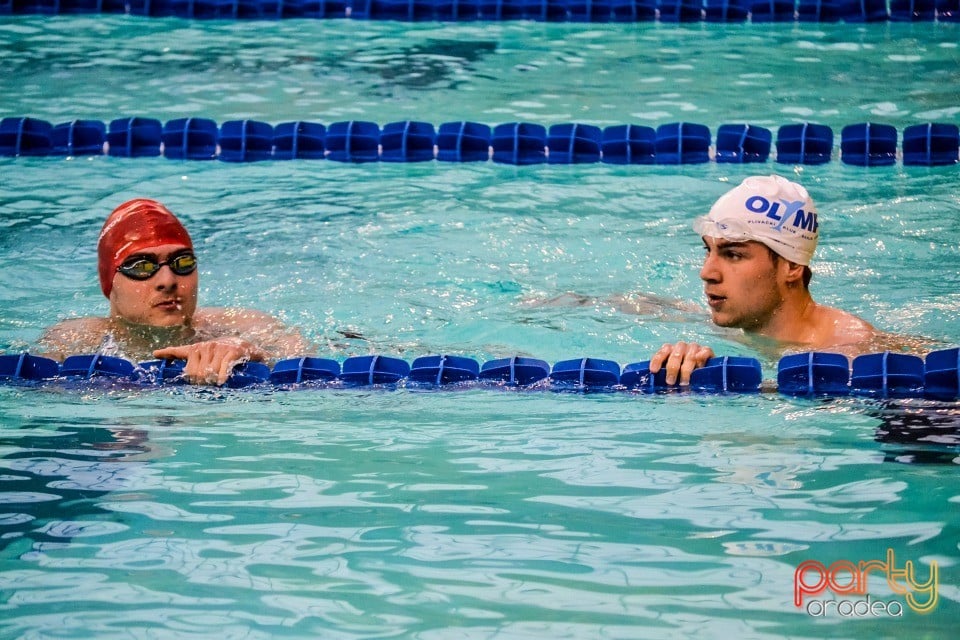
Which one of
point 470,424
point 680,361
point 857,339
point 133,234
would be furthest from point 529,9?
point 470,424

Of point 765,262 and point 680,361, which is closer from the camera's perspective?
point 680,361

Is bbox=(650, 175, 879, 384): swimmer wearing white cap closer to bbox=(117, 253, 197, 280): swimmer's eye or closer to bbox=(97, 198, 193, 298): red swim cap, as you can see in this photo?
bbox=(117, 253, 197, 280): swimmer's eye

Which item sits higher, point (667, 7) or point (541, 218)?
point (667, 7)

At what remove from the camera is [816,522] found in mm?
3514

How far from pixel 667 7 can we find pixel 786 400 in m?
7.08

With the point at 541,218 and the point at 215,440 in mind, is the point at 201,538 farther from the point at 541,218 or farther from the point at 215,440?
the point at 541,218

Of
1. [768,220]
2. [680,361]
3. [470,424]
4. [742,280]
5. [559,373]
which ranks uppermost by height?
[768,220]

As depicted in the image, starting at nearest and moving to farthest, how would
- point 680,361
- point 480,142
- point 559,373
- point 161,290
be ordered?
point 680,361 < point 559,373 < point 161,290 < point 480,142

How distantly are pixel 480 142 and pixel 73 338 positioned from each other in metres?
3.43

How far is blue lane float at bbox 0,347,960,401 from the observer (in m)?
4.52

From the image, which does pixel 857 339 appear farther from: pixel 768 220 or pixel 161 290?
pixel 161 290

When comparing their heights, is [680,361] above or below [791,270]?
below

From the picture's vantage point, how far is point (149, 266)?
16.8 ft

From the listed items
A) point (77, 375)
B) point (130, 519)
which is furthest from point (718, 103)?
point (130, 519)
